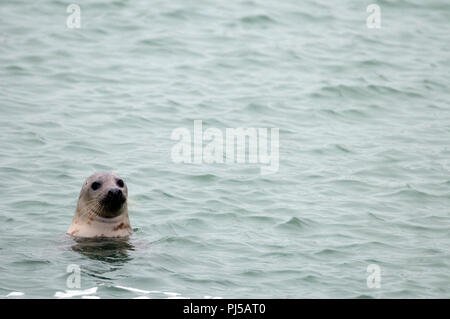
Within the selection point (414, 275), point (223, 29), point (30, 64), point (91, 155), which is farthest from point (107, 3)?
point (414, 275)

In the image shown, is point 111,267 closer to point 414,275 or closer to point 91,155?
point 414,275

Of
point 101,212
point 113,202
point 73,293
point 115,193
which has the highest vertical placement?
point 115,193

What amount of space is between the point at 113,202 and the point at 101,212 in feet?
0.88

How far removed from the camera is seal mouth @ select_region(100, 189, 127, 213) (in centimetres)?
1205

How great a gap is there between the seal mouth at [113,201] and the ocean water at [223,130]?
445 mm

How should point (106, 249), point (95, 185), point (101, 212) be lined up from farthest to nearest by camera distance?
point (95, 185), point (101, 212), point (106, 249)

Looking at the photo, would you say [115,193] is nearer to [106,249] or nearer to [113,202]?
[113,202]

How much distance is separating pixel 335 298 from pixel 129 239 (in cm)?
302

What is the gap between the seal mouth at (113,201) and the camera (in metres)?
12.0

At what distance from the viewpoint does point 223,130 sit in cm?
1742

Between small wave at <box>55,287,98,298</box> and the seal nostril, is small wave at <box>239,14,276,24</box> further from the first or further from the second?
small wave at <box>55,287,98,298</box>

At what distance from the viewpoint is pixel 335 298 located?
34.7ft

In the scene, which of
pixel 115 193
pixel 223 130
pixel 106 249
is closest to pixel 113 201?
pixel 115 193

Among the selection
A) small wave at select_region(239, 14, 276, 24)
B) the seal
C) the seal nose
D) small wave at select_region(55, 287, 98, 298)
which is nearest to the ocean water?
small wave at select_region(55, 287, 98, 298)
